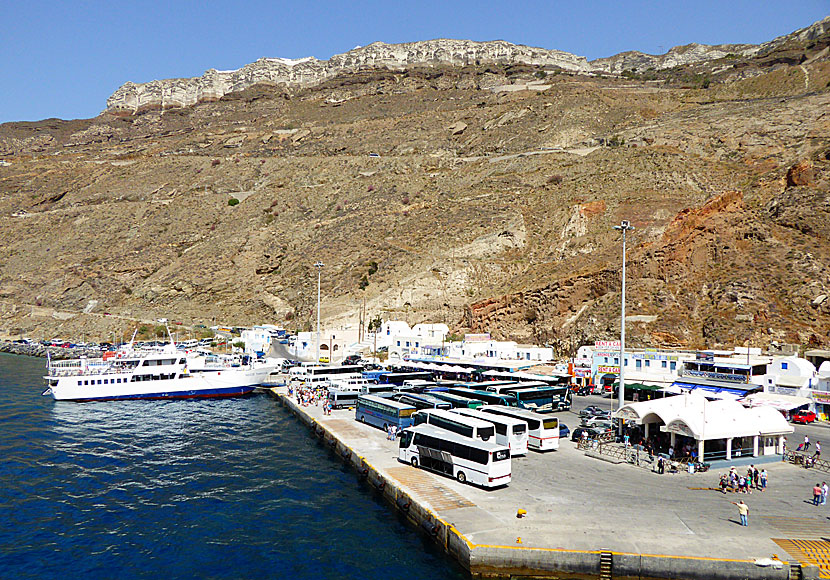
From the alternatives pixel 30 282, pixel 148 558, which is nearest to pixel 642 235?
pixel 148 558

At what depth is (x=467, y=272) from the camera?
99.6 m

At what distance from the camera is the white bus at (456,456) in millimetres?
27688

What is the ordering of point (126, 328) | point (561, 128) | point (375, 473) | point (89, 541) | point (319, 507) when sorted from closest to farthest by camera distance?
point (89, 541)
point (319, 507)
point (375, 473)
point (126, 328)
point (561, 128)

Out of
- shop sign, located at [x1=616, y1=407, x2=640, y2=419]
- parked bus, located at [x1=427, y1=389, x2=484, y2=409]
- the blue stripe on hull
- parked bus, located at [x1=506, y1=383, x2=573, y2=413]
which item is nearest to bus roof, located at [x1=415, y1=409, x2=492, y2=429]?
parked bus, located at [x1=427, y1=389, x2=484, y2=409]

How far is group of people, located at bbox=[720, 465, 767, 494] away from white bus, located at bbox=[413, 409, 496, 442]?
10909mm

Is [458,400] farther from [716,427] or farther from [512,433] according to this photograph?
[716,427]

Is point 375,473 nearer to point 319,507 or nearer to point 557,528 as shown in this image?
point 319,507

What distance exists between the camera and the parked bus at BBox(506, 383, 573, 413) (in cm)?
4775

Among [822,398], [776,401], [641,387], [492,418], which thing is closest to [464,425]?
[492,418]

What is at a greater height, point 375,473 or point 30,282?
point 30,282

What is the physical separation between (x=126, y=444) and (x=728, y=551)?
130 ft

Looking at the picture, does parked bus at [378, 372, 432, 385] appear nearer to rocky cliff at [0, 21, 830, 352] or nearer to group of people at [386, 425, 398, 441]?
group of people at [386, 425, 398, 441]

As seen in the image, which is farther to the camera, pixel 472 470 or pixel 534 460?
pixel 534 460

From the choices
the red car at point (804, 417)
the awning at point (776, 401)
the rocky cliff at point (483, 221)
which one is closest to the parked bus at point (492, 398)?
the awning at point (776, 401)
